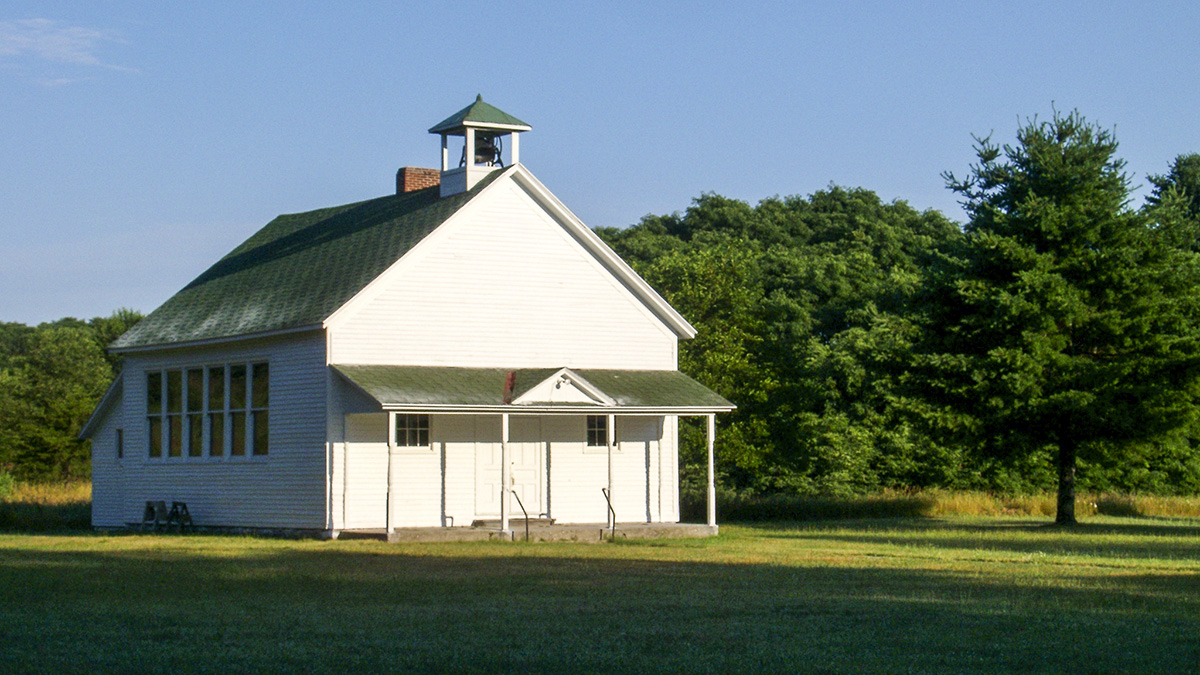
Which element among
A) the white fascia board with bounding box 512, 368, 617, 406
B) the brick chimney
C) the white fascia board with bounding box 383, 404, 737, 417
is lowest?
the white fascia board with bounding box 383, 404, 737, 417

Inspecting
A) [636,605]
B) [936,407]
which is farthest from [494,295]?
[636,605]

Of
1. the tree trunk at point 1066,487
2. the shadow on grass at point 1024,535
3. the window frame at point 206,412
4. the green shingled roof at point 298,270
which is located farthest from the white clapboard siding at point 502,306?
the tree trunk at point 1066,487

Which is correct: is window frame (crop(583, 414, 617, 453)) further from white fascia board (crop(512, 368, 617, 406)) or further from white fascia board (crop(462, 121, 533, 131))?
white fascia board (crop(462, 121, 533, 131))

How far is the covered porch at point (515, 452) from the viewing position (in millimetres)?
27344

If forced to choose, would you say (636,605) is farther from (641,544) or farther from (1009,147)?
(1009,147)

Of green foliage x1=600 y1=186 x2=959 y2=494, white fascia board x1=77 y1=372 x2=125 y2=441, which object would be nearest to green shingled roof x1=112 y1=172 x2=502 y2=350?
white fascia board x1=77 y1=372 x2=125 y2=441

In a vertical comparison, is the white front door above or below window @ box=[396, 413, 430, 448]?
below

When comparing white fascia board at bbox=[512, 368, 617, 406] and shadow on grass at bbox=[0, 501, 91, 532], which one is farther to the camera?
shadow on grass at bbox=[0, 501, 91, 532]

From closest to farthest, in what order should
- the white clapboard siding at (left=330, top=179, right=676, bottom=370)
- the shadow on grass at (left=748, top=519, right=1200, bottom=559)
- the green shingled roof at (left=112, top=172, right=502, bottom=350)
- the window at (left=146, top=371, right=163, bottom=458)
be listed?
the shadow on grass at (left=748, top=519, right=1200, bottom=559), the white clapboard siding at (left=330, top=179, right=676, bottom=370), the green shingled roof at (left=112, top=172, right=502, bottom=350), the window at (left=146, top=371, right=163, bottom=458)

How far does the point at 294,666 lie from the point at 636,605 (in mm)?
4817

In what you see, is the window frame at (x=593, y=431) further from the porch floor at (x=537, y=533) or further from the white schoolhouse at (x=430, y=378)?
the porch floor at (x=537, y=533)

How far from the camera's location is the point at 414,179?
36406 mm

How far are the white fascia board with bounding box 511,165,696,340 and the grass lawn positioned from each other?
8526 millimetres

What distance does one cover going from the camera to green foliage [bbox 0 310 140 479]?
63.6 metres
